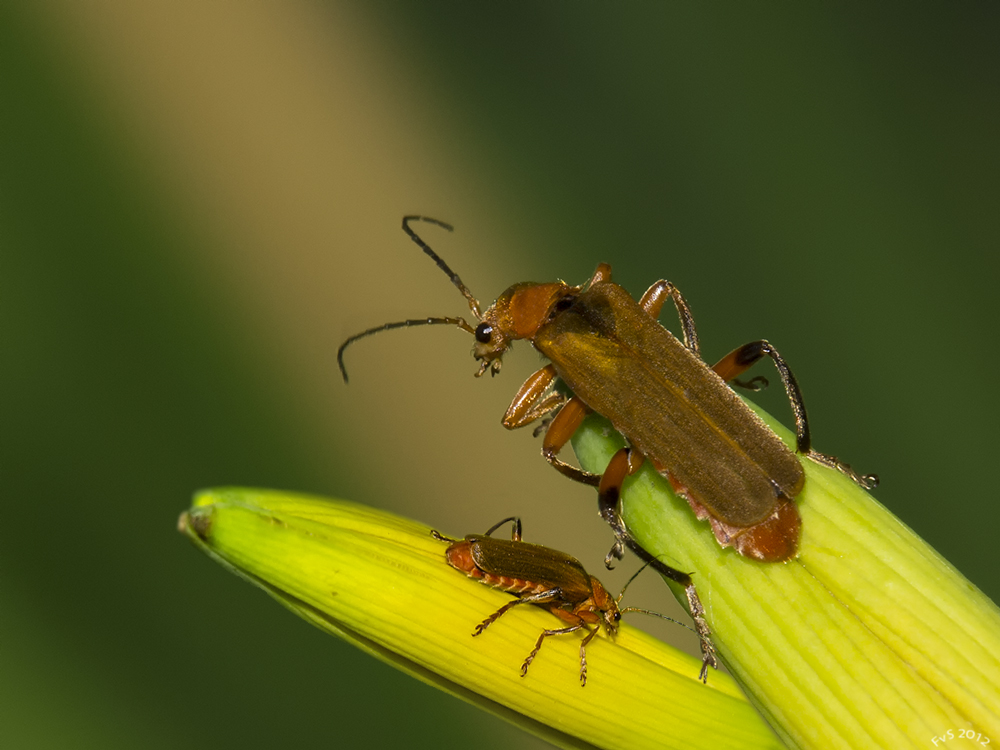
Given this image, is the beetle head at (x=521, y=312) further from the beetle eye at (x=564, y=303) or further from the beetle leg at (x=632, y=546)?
the beetle leg at (x=632, y=546)

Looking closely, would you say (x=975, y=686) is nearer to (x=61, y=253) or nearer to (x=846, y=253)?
(x=846, y=253)

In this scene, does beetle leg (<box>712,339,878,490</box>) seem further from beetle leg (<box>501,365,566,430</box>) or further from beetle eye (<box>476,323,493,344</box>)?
beetle eye (<box>476,323,493,344</box>)

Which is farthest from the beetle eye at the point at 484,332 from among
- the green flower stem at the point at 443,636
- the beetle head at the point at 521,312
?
the green flower stem at the point at 443,636

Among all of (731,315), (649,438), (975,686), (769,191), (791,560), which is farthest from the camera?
(731,315)

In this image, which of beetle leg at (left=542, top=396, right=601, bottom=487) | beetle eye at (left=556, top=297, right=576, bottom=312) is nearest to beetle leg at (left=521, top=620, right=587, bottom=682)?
beetle leg at (left=542, top=396, right=601, bottom=487)

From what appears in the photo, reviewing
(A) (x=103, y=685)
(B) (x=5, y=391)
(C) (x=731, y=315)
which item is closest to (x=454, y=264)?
(C) (x=731, y=315)
